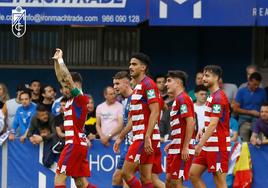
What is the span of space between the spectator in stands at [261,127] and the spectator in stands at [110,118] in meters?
2.33

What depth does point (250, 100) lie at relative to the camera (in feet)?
59.7

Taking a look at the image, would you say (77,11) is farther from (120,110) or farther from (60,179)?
(60,179)

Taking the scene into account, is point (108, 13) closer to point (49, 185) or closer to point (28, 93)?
point (28, 93)

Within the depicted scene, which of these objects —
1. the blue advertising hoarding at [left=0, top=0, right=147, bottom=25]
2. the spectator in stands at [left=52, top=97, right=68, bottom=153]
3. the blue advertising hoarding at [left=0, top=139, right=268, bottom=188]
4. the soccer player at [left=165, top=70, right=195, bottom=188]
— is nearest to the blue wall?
the blue advertising hoarding at [left=0, top=0, right=147, bottom=25]

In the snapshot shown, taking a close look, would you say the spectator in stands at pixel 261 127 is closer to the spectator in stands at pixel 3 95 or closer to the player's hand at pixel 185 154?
the player's hand at pixel 185 154

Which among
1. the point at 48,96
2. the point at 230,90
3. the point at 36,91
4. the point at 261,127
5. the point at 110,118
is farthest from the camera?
the point at 36,91

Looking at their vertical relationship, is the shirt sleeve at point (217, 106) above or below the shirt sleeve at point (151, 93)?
below

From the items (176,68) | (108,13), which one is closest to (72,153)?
(108,13)

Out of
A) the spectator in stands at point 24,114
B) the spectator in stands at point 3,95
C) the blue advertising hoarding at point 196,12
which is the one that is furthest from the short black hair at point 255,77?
the spectator in stands at point 3,95

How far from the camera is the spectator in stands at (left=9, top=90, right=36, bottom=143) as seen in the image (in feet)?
58.6

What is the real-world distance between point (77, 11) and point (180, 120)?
4838 mm

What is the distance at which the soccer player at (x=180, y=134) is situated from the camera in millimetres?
14062

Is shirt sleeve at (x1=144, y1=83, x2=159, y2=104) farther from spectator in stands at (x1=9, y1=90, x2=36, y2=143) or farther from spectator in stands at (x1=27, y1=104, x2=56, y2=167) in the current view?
spectator in stands at (x1=9, y1=90, x2=36, y2=143)

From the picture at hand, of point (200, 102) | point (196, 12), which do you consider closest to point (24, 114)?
point (200, 102)
